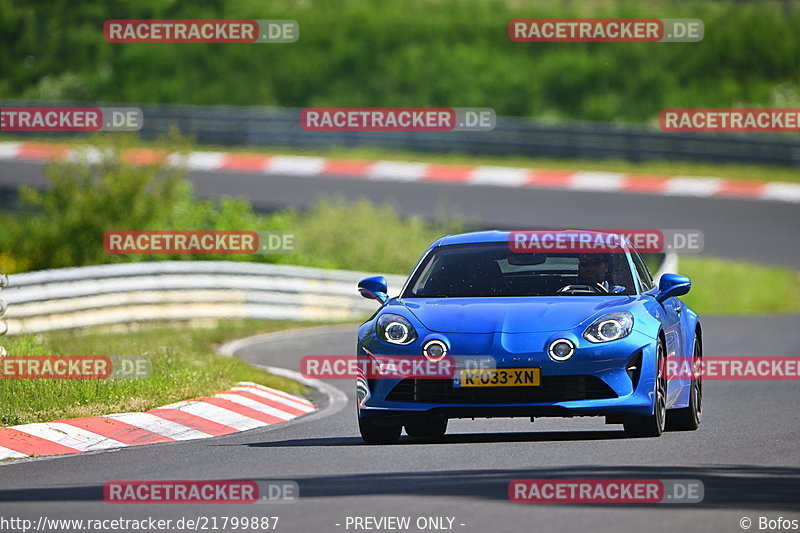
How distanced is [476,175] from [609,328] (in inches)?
931

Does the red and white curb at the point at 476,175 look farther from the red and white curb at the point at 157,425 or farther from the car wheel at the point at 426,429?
the car wheel at the point at 426,429

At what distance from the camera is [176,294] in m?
22.7

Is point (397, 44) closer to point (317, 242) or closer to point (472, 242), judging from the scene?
point (317, 242)

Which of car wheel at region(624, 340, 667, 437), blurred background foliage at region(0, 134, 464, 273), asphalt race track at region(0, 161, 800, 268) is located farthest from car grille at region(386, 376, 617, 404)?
asphalt race track at region(0, 161, 800, 268)

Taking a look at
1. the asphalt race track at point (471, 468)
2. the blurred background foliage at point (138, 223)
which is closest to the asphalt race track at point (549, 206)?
the blurred background foliage at point (138, 223)

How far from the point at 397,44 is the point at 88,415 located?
32965 mm

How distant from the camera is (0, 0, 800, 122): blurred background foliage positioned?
41281 mm

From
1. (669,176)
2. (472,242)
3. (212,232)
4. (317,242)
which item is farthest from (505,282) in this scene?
(669,176)

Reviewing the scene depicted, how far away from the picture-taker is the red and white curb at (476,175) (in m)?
31.6

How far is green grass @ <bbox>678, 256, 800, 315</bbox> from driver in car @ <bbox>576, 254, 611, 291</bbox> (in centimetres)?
1499

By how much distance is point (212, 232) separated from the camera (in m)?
26.1

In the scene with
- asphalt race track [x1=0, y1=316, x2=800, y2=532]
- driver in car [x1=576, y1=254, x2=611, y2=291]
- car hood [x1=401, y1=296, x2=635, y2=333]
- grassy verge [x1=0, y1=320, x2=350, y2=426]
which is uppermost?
driver in car [x1=576, y1=254, x2=611, y2=291]

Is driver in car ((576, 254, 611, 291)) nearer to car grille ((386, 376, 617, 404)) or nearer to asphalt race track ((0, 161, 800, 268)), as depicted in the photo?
car grille ((386, 376, 617, 404))

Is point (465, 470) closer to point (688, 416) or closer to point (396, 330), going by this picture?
point (396, 330)
